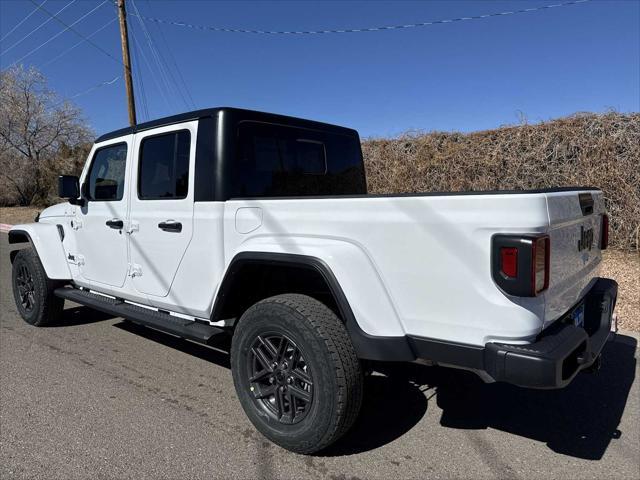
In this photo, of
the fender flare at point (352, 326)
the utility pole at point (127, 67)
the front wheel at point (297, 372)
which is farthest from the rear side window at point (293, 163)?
the utility pole at point (127, 67)

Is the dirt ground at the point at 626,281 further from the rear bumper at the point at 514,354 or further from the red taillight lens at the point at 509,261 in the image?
Answer: the red taillight lens at the point at 509,261

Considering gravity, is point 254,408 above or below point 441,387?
above

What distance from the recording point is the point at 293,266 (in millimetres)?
2814

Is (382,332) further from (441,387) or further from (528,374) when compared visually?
(441,387)

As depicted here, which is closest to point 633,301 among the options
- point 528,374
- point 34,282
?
point 528,374

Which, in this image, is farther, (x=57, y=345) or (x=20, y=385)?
(x=57, y=345)

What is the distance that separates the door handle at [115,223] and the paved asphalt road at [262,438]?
4.03ft

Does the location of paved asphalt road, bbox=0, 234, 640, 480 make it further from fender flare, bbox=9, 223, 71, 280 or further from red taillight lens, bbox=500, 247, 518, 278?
red taillight lens, bbox=500, 247, 518, 278

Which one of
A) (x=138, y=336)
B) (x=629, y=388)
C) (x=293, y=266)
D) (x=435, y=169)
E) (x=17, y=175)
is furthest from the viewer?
(x=17, y=175)

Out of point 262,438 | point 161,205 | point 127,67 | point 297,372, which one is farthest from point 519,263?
point 127,67

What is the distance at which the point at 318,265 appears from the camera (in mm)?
2664

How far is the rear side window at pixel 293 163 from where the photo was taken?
11.4ft

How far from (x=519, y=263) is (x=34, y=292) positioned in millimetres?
5143

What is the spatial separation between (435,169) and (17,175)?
22.8 meters
